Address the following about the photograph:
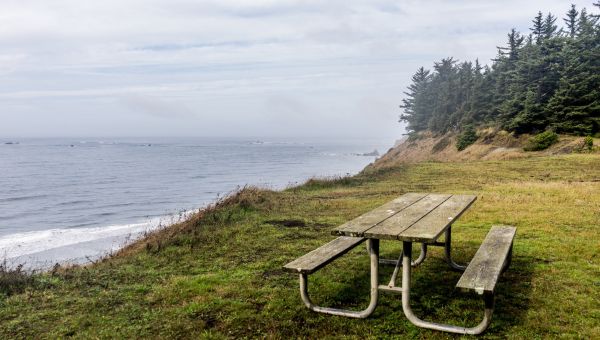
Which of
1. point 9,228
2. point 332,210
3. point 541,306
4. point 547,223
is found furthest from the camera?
point 9,228

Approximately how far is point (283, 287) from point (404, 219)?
2400mm

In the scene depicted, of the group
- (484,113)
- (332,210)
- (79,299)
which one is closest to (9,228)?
(332,210)

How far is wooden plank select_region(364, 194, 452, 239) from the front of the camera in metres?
5.17

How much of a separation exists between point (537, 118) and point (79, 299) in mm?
41099

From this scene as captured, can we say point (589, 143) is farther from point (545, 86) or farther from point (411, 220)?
point (411, 220)

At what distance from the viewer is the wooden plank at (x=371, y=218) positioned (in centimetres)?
530

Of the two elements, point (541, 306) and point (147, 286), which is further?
point (147, 286)

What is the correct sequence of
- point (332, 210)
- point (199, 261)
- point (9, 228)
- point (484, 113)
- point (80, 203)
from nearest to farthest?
point (199, 261), point (332, 210), point (9, 228), point (80, 203), point (484, 113)

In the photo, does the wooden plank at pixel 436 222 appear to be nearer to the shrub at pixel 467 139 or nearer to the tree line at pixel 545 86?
the tree line at pixel 545 86

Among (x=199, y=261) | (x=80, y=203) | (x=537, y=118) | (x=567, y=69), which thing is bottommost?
(x=80, y=203)

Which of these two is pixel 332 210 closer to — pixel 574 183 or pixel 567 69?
pixel 574 183

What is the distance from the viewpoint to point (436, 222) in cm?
576

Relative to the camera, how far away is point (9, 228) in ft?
77.8

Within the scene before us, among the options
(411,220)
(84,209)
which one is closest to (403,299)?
(411,220)
